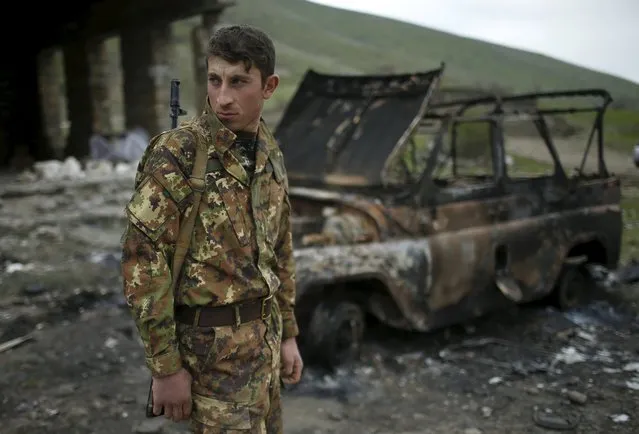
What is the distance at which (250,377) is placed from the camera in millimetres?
1879

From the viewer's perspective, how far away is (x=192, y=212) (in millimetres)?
1752

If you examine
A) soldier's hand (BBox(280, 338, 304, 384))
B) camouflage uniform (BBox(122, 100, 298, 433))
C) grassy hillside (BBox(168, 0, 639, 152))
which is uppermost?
grassy hillside (BBox(168, 0, 639, 152))

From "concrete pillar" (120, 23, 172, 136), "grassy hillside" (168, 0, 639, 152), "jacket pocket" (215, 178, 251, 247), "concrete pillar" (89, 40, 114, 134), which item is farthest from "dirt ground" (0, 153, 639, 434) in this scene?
"grassy hillside" (168, 0, 639, 152)

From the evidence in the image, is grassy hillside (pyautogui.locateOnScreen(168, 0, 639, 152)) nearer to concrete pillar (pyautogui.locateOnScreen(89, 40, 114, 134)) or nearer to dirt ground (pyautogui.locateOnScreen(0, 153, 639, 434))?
concrete pillar (pyautogui.locateOnScreen(89, 40, 114, 134))

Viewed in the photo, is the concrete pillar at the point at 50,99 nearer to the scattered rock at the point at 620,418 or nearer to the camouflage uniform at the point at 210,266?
the scattered rock at the point at 620,418

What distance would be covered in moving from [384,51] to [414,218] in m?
59.9

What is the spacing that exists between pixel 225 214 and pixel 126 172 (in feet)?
27.1

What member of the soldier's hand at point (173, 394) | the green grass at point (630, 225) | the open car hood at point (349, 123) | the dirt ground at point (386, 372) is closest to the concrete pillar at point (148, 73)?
the dirt ground at point (386, 372)

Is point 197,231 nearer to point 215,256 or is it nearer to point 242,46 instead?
point 215,256

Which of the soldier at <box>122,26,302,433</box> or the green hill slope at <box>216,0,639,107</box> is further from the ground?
the green hill slope at <box>216,0,639,107</box>

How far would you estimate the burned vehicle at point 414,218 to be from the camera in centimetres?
415

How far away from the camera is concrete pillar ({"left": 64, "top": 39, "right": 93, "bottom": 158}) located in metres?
12.3

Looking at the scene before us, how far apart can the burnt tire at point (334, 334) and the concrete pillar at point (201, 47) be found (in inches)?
286

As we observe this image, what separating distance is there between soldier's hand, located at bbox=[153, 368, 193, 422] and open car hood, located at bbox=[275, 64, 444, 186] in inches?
113
